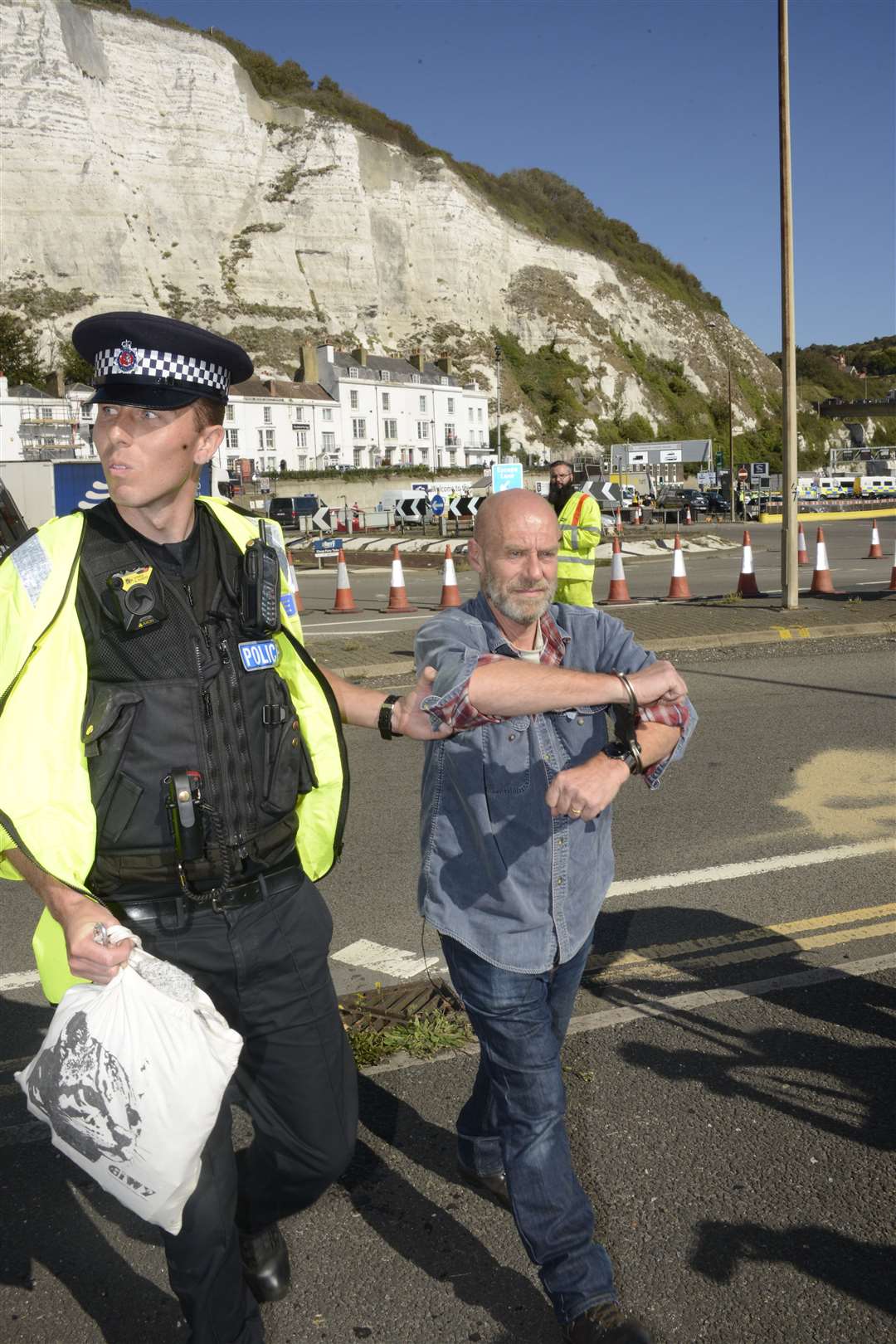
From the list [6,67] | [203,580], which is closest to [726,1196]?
[203,580]

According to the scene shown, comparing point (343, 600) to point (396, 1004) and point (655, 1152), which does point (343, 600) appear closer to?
point (396, 1004)

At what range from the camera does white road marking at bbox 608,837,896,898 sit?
5504 millimetres

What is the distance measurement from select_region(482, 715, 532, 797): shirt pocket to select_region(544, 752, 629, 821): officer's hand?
0.18 meters

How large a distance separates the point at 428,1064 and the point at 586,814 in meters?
1.84

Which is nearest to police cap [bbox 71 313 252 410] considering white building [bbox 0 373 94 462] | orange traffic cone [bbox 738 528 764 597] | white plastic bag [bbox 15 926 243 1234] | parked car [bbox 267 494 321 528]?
white plastic bag [bbox 15 926 243 1234]

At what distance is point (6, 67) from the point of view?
90.4 m

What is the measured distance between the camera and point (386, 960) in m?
4.80

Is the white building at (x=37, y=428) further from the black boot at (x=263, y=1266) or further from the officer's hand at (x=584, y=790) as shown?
the officer's hand at (x=584, y=790)

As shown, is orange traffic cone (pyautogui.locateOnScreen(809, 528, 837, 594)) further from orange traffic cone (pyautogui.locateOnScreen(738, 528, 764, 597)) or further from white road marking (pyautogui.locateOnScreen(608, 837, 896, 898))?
white road marking (pyautogui.locateOnScreen(608, 837, 896, 898))

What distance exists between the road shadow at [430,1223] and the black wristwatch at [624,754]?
1311mm

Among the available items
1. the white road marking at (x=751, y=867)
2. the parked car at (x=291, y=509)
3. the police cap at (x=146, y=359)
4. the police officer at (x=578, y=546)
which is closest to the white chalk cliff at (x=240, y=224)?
the parked car at (x=291, y=509)

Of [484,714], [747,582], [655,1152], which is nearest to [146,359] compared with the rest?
[484,714]

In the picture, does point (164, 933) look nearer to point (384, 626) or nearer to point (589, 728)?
point (589, 728)

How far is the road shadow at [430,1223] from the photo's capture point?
272 cm
